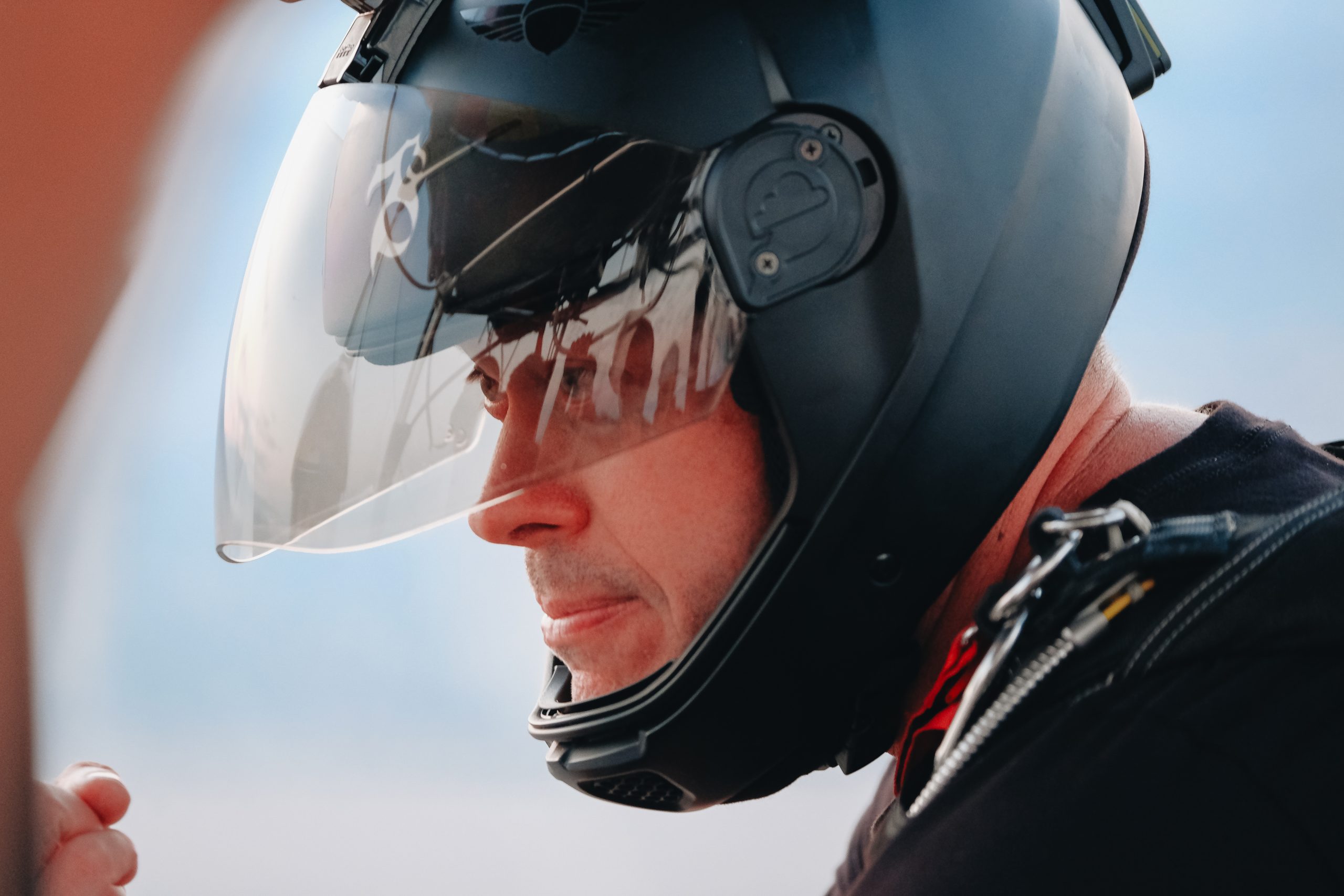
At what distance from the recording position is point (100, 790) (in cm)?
83

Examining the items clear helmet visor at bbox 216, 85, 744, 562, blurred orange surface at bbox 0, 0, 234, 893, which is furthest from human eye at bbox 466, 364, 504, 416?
blurred orange surface at bbox 0, 0, 234, 893

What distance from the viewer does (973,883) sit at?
0.58 metres

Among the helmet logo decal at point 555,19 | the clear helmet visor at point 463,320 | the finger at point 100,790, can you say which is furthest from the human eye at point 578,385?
the finger at point 100,790

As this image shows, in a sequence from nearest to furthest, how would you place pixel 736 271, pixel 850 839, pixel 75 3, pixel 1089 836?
1. pixel 75 3
2. pixel 1089 836
3. pixel 736 271
4. pixel 850 839

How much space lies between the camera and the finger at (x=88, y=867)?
0.80 meters

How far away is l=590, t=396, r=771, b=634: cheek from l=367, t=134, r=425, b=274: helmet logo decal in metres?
0.22

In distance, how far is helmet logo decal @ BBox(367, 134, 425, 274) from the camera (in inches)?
30.5

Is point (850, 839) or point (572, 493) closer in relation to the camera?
point (572, 493)

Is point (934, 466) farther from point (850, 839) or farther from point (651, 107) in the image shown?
point (850, 839)

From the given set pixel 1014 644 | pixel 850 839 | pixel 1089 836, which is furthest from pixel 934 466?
pixel 850 839

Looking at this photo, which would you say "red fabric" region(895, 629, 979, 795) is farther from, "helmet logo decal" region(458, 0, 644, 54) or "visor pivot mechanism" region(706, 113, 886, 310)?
"helmet logo decal" region(458, 0, 644, 54)

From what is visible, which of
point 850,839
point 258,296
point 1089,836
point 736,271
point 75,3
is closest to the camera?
point 75,3

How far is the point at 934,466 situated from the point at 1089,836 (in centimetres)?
27

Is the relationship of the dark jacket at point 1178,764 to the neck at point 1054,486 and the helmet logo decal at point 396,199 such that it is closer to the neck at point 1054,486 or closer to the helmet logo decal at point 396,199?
the neck at point 1054,486
